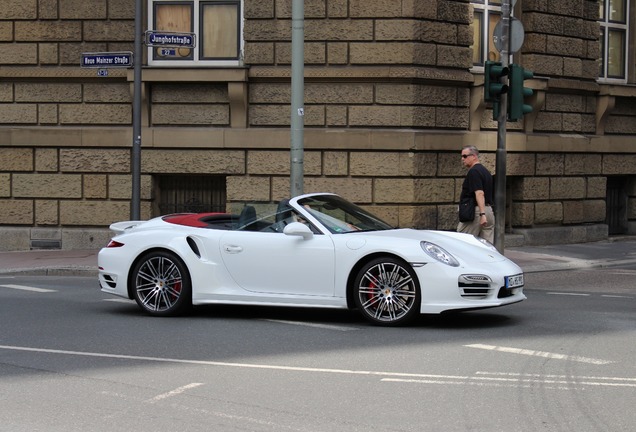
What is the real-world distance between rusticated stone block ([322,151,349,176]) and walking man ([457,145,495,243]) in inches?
183

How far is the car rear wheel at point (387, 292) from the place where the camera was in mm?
9781

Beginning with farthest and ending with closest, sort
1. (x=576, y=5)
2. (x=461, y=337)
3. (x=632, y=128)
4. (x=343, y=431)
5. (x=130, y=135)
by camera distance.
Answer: (x=632, y=128), (x=576, y=5), (x=130, y=135), (x=461, y=337), (x=343, y=431)

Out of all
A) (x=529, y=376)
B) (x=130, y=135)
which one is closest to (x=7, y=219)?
(x=130, y=135)

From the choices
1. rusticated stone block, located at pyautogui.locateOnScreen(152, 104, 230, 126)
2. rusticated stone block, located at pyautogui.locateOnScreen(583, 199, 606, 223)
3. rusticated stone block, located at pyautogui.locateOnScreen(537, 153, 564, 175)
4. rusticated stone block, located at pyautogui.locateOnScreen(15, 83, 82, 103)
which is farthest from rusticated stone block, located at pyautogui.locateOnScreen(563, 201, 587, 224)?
rusticated stone block, located at pyautogui.locateOnScreen(15, 83, 82, 103)

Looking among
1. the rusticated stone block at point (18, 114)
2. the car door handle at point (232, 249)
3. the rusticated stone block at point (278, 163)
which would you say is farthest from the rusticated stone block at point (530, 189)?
the car door handle at point (232, 249)

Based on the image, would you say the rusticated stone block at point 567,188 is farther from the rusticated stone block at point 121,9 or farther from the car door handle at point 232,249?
the car door handle at point 232,249

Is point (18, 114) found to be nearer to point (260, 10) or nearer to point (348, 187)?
point (260, 10)

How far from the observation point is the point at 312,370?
7.83m

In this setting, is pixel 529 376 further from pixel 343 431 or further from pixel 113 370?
pixel 113 370

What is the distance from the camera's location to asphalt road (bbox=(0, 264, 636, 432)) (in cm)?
633

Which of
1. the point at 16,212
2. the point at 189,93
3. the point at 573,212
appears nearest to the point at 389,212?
the point at 189,93

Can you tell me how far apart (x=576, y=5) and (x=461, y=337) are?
12.6m

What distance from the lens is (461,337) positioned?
939 centimetres

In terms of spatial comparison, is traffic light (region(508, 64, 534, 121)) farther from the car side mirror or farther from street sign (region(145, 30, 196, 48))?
the car side mirror
